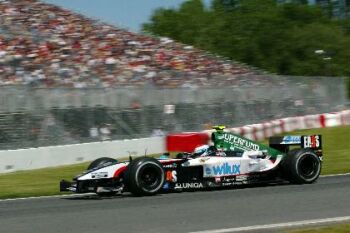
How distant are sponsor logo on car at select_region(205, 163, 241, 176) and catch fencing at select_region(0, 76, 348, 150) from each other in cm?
664

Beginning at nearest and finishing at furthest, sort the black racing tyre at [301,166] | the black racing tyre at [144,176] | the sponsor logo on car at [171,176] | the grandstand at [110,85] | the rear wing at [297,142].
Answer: the black racing tyre at [144,176], the sponsor logo on car at [171,176], the black racing tyre at [301,166], the rear wing at [297,142], the grandstand at [110,85]

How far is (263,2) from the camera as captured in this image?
212ft

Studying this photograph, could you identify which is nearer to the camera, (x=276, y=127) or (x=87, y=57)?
(x=87, y=57)

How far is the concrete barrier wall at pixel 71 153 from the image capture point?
16719 mm

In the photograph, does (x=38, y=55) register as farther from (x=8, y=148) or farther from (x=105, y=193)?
(x=105, y=193)

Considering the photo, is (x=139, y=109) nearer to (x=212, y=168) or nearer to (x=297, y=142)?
(x=297, y=142)

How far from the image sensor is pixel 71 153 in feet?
58.7

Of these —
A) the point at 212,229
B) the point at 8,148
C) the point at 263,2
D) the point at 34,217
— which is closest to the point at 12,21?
the point at 8,148

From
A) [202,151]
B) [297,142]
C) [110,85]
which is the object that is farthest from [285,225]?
[110,85]

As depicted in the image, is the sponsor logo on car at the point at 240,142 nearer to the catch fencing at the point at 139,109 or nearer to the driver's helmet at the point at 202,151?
the driver's helmet at the point at 202,151

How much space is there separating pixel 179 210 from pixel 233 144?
3.09 metres

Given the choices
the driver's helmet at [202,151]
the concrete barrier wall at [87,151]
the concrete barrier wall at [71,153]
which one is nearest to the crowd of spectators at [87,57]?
the concrete barrier wall at [87,151]

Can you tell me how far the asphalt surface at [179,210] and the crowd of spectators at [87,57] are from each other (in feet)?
32.4

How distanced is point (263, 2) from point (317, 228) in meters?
58.6
